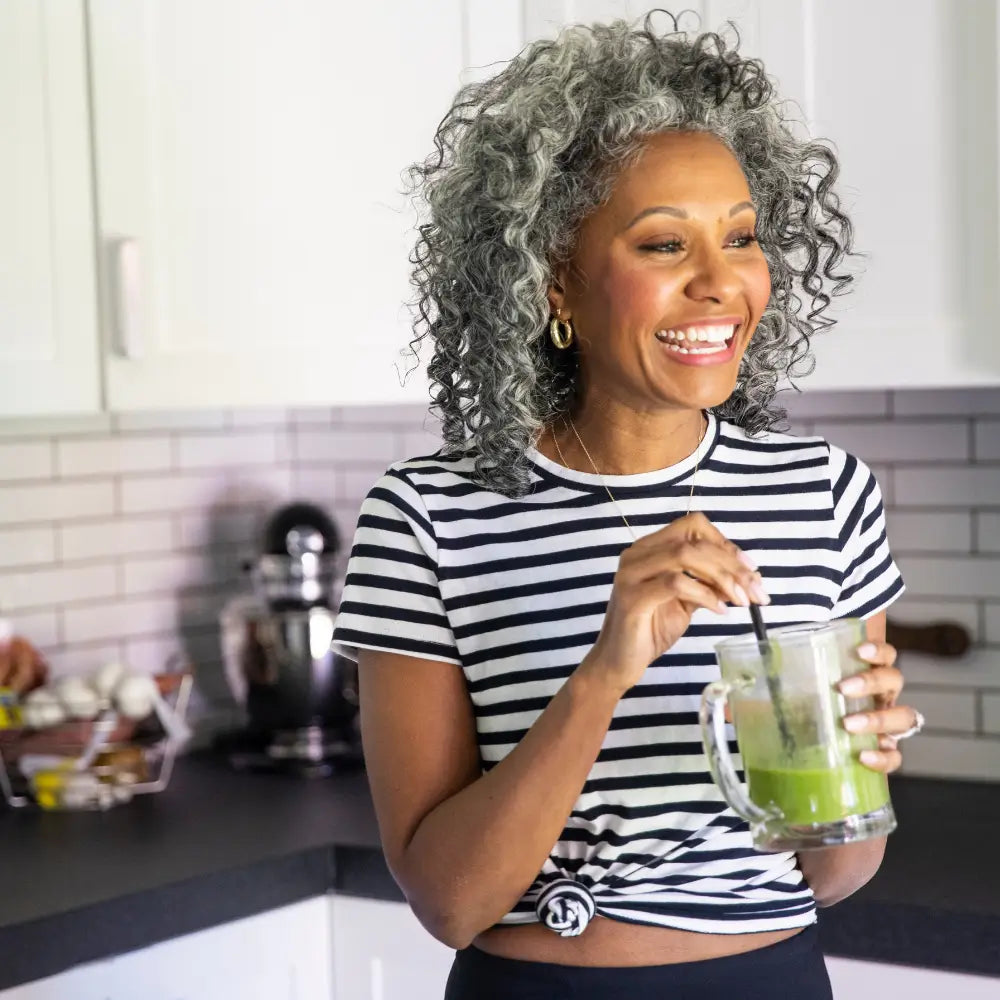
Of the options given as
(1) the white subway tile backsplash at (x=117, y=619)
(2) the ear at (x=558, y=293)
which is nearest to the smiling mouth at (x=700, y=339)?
(2) the ear at (x=558, y=293)

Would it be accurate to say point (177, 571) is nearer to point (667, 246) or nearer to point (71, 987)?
point (71, 987)

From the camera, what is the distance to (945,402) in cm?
228

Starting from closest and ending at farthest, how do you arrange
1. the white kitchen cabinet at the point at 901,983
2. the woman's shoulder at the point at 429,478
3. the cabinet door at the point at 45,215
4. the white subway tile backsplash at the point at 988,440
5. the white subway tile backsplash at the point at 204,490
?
the woman's shoulder at the point at 429,478 → the white kitchen cabinet at the point at 901,983 → the cabinet door at the point at 45,215 → the white subway tile backsplash at the point at 988,440 → the white subway tile backsplash at the point at 204,490

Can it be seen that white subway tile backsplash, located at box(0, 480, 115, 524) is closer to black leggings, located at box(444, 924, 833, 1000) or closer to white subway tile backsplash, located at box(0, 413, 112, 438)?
white subway tile backsplash, located at box(0, 413, 112, 438)

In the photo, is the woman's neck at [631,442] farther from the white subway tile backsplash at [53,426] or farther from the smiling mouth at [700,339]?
the white subway tile backsplash at [53,426]

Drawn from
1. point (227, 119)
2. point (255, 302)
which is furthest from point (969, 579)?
point (227, 119)

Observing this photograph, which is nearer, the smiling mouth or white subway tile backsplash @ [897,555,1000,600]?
the smiling mouth

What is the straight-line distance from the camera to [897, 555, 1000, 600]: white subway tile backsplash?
7.45 ft

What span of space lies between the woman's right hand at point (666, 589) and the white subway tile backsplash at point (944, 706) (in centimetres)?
127

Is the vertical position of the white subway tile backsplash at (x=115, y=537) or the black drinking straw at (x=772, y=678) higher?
the black drinking straw at (x=772, y=678)

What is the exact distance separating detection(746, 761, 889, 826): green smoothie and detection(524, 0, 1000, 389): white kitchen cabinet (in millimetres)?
891

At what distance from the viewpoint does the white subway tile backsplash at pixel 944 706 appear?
7.56ft

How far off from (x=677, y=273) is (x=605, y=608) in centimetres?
29

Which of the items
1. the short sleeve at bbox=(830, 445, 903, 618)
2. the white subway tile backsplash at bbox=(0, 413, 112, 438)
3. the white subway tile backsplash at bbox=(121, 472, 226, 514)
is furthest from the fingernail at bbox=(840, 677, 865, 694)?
the white subway tile backsplash at bbox=(121, 472, 226, 514)
